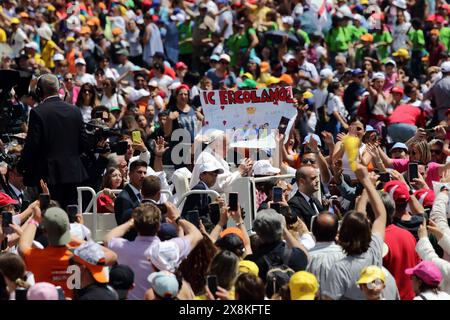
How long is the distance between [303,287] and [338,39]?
1649 centimetres

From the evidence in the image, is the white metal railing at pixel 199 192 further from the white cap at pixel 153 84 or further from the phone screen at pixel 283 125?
the white cap at pixel 153 84

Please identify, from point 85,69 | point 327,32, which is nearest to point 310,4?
point 327,32

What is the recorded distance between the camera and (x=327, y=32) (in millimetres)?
25438

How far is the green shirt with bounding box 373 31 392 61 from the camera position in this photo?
24469mm

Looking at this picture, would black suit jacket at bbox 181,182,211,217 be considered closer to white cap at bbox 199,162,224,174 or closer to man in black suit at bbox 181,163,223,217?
man in black suit at bbox 181,163,223,217

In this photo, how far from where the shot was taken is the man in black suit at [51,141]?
11227mm

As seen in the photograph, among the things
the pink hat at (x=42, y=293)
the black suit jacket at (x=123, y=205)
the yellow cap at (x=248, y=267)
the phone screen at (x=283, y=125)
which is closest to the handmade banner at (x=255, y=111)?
the phone screen at (x=283, y=125)

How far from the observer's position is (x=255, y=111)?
1346 cm

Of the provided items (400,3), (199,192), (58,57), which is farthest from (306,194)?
(400,3)

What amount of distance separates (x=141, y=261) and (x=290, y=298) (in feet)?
3.94

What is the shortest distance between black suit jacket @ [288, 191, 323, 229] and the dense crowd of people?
18 millimetres

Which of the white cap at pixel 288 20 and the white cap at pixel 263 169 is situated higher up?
the white cap at pixel 263 169

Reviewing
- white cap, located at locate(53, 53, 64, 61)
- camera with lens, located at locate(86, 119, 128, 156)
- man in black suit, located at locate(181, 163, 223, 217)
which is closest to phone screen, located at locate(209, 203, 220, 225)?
man in black suit, located at locate(181, 163, 223, 217)
